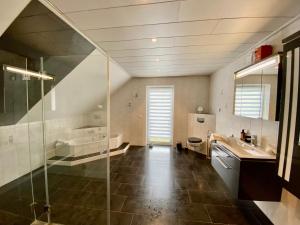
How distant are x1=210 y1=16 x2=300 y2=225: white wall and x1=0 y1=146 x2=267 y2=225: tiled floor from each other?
407 mm

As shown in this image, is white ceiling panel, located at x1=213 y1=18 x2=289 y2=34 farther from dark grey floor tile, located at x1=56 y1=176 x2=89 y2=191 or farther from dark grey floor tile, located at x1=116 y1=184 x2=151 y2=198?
dark grey floor tile, located at x1=56 y1=176 x2=89 y2=191

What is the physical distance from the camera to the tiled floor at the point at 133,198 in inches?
79.4

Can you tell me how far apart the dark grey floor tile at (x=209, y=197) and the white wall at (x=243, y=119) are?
1.54 feet

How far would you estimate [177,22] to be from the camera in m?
1.75

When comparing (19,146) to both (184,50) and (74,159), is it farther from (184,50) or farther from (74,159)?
(184,50)

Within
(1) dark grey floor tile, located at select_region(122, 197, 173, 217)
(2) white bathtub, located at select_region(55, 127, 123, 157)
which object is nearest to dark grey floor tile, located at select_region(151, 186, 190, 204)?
(1) dark grey floor tile, located at select_region(122, 197, 173, 217)

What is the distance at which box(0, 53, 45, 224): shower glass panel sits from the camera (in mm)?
2156

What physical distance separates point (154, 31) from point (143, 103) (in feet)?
11.5

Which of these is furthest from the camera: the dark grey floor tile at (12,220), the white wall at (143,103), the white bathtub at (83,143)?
the white wall at (143,103)

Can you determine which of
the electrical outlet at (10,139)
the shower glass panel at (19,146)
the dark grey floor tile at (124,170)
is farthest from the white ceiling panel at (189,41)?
the dark grey floor tile at (124,170)

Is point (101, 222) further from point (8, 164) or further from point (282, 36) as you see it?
point (282, 36)

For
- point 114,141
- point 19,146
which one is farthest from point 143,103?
point 19,146

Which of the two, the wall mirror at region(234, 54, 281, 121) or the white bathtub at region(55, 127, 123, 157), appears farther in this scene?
the white bathtub at region(55, 127, 123, 157)

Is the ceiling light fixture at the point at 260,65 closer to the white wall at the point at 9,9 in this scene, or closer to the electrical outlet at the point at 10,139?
the white wall at the point at 9,9
